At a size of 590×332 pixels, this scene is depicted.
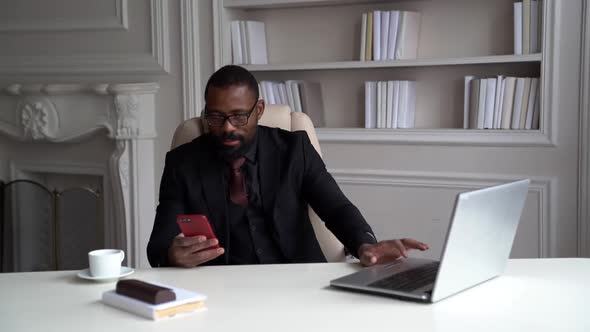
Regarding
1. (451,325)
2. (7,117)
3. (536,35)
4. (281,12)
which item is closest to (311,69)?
(281,12)

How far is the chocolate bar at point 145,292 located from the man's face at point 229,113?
74 cm

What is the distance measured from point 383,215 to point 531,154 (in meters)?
0.72

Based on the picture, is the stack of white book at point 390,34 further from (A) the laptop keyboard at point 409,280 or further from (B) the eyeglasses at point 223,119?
(A) the laptop keyboard at point 409,280

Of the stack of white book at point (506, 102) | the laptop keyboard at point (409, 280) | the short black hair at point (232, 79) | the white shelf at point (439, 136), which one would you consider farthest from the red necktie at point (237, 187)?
the stack of white book at point (506, 102)

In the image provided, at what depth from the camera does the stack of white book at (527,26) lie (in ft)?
10.1

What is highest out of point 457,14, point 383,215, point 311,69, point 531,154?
point 457,14

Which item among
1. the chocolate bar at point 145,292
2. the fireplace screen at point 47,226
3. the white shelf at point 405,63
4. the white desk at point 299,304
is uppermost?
the white shelf at point 405,63

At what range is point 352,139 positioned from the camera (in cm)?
345

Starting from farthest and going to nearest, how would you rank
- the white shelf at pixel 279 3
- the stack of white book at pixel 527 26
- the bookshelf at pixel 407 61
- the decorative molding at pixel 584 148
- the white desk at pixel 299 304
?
the white shelf at pixel 279 3
the bookshelf at pixel 407 61
the stack of white book at pixel 527 26
the decorative molding at pixel 584 148
the white desk at pixel 299 304

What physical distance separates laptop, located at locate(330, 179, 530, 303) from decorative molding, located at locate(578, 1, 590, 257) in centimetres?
146

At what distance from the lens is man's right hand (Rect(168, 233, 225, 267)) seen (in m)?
1.81

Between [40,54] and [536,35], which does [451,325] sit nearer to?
[536,35]

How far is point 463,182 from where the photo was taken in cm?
329

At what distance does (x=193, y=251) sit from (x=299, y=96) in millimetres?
1873
